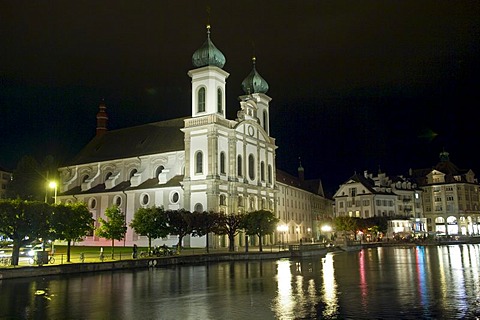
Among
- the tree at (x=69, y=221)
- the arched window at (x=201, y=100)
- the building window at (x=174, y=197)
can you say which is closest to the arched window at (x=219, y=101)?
the arched window at (x=201, y=100)

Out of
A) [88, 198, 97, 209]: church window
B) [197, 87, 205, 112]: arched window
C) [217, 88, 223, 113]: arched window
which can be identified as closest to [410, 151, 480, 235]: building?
[217, 88, 223, 113]: arched window

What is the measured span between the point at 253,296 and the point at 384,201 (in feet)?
298

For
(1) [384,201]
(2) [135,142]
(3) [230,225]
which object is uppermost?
(2) [135,142]

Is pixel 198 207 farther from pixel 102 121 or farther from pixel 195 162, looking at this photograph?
pixel 102 121

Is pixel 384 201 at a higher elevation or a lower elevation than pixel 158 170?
lower

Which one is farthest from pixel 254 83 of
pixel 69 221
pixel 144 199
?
pixel 69 221

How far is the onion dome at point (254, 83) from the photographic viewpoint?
81.4m

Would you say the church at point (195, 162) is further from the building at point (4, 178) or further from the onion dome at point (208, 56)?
the building at point (4, 178)

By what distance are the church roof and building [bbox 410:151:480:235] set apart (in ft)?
239

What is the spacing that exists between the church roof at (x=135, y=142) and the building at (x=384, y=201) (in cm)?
4875

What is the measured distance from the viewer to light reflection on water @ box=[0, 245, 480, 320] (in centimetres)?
1666

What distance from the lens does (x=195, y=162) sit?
64.9 meters

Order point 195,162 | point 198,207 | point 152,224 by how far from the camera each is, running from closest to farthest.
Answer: point 152,224 < point 198,207 < point 195,162

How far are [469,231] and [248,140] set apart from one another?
7466cm
